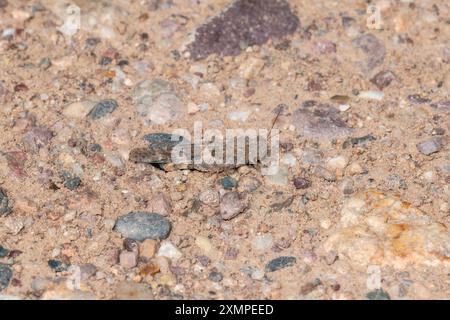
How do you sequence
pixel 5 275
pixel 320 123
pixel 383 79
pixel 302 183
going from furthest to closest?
1. pixel 383 79
2. pixel 320 123
3. pixel 302 183
4. pixel 5 275

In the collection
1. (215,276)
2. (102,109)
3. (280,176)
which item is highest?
(102,109)

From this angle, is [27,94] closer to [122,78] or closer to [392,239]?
[122,78]

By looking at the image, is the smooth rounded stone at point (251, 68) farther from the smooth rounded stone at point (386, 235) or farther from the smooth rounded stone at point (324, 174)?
the smooth rounded stone at point (386, 235)

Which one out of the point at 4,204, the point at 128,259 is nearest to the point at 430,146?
the point at 128,259

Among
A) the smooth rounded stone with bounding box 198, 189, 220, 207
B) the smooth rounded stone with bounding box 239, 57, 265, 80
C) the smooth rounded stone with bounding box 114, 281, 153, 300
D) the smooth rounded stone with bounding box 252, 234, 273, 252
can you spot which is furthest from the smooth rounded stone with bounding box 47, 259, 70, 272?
the smooth rounded stone with bounding box 239, 57, 265, 80

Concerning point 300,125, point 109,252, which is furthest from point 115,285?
point 300,125

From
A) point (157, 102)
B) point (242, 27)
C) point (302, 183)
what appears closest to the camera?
point (302, 183)

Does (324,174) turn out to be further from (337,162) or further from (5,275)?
(5,275)
